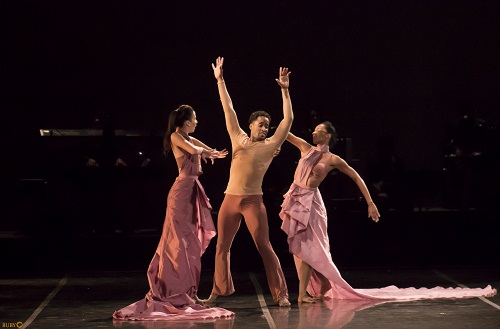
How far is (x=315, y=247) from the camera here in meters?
6.80

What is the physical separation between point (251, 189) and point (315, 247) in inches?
28.3

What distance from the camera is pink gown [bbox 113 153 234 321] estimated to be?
608 centimetres

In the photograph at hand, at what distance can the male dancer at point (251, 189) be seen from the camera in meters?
6.51

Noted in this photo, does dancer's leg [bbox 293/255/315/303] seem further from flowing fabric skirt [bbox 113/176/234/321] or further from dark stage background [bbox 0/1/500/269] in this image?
dark stage background [bbox 0/1/500/269]

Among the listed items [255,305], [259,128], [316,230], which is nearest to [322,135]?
[259,128]

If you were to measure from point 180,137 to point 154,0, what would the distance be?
19.7ft

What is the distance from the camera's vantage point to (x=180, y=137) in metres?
6.26

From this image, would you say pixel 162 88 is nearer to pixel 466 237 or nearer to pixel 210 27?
pixel 210 27

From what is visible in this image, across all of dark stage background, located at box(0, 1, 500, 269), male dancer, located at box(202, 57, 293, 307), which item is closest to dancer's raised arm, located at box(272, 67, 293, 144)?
male dancer, located at box(202, 57, 293, 307)

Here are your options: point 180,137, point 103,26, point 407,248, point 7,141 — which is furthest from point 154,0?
point 180,137

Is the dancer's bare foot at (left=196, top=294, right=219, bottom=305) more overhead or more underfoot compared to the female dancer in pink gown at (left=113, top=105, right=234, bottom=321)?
more underfoot

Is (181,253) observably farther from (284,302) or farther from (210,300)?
(284,302)

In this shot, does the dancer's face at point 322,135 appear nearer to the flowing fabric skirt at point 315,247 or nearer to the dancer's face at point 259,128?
the flowing fabric skirt at point 315,247

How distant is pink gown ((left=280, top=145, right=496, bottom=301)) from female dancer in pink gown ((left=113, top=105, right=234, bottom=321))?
734 mm
